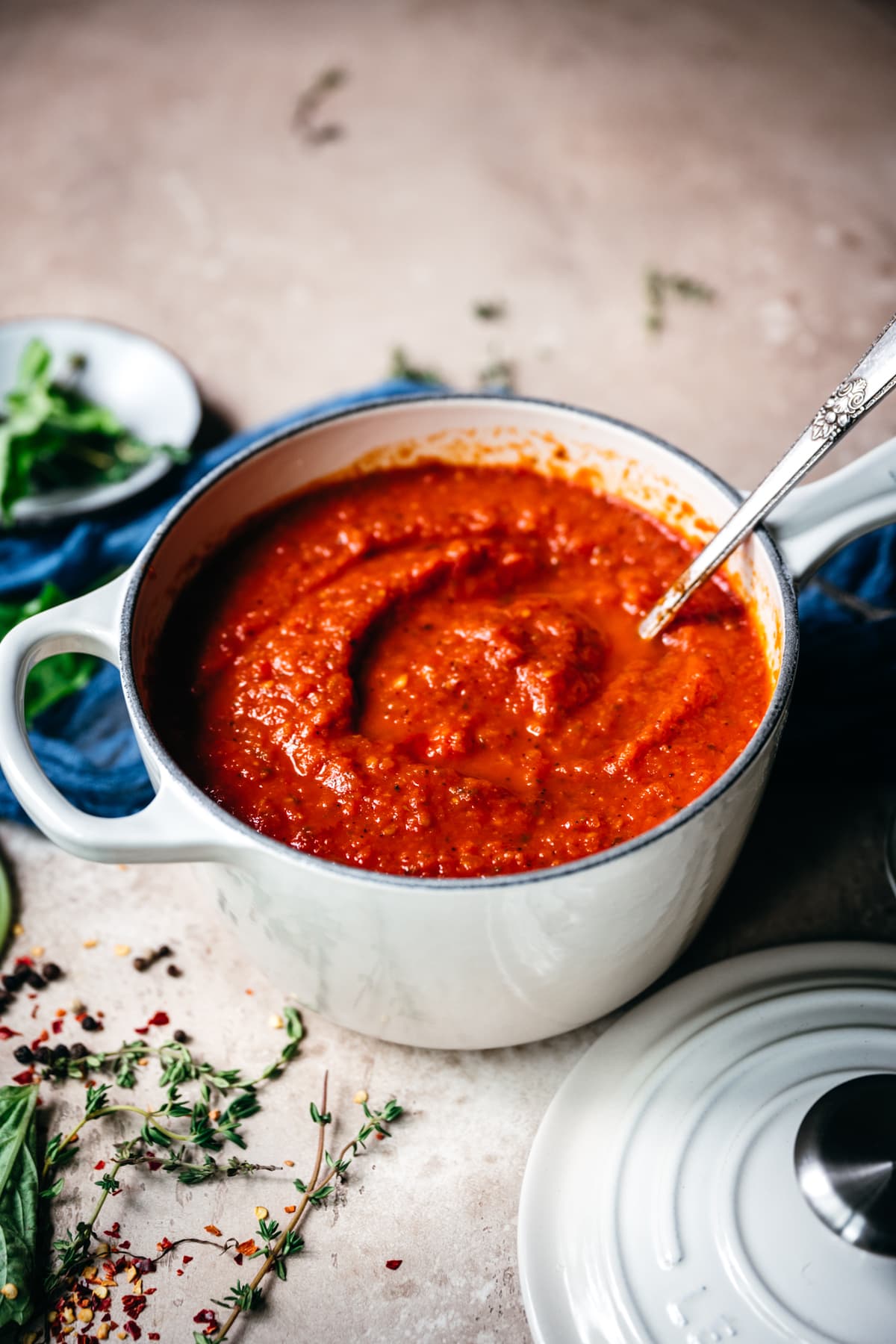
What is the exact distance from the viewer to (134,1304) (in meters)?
1.62

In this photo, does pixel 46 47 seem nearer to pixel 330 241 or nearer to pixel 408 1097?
pixel 330 241

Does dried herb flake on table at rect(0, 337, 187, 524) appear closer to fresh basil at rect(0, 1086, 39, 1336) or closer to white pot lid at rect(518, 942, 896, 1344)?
fresh basil at rect(0, 1086, 39, 1336)

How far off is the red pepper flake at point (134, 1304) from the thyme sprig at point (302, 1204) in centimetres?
9

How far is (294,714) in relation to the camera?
181cm

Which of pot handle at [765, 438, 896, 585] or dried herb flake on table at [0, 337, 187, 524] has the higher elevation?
pot handle at [765, 438, 896, 585]

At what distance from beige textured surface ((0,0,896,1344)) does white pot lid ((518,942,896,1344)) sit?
115 mm

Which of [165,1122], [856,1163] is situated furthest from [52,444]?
[856,1163]

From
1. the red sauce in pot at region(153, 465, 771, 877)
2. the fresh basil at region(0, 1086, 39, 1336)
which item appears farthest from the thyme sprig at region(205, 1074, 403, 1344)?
the red sauce in pot at region(153, 465, 771, 877)

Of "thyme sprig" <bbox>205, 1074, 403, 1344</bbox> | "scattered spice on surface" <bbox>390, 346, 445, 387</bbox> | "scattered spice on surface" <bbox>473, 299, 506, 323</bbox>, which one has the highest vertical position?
"scattered spice on surface" <bbox>473, 299, 506, 323</bbox>

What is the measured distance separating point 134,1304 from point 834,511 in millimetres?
1465

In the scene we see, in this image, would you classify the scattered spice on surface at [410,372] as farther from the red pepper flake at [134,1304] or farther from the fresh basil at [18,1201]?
the red pepper flake at [134,1304]

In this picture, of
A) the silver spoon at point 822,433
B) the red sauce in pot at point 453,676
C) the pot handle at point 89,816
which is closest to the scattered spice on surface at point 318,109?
the red sauce in pot at point 453,676

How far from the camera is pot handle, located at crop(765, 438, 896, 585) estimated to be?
5.87 feet

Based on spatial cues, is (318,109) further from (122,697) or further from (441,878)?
(441,878)
